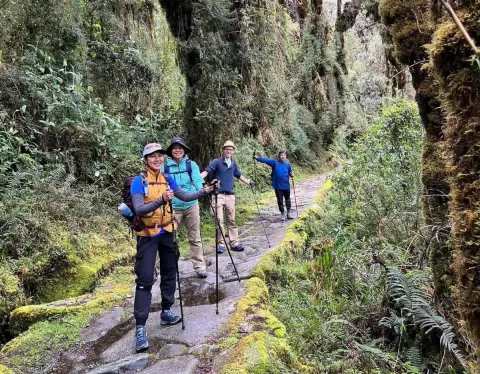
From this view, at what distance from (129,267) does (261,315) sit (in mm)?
3592

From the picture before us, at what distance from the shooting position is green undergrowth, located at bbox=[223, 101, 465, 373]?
436cm

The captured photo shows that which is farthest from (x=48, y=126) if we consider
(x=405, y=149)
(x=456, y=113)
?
(x=456, y=113)

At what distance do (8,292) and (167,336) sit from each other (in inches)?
106

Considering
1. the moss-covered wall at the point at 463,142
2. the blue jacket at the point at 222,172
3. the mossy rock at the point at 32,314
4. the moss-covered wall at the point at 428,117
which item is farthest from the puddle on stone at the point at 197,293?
the moss-covered wall at the point at 463,142

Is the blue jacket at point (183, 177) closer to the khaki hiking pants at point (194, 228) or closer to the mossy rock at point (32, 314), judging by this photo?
the khaki hiking pants at point (194, 228)

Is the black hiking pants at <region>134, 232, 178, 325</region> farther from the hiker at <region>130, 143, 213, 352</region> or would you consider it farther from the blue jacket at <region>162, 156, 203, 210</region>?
the blue jacket at <region>162, 156, 203, 210</region>

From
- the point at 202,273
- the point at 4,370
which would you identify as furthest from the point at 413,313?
the point at 4,370

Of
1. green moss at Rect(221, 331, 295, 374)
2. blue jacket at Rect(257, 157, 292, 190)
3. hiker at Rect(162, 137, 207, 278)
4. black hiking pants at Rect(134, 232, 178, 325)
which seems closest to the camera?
green moss at Rect(221, 331, 295, 374)

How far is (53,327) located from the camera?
→ 5.21 metres

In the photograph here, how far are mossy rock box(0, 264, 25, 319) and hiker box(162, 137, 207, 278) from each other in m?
2.51

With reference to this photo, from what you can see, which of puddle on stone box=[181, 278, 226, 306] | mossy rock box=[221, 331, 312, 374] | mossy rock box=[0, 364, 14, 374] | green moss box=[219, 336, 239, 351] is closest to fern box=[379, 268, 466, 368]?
mossy rock box=[221, 331, 312, 374]

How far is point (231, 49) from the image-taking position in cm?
944

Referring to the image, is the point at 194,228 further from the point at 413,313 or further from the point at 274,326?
the point at 413,313

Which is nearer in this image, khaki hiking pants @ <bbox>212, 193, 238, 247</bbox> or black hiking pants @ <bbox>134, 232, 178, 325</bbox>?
black hiking pants @ <bbox>134, 232, 178, 325</bbox>
